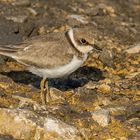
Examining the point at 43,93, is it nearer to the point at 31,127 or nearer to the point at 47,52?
the point at 47,52

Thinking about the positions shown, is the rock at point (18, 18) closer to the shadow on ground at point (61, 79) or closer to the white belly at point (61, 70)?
the shadow on ground at point (61, 79)

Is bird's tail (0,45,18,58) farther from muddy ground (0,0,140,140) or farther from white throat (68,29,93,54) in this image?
white throat (68,29,93,54)

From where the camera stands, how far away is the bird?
7.15 metres

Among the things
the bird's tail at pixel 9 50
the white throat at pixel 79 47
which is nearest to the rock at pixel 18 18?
the bird's tail at pixel 9 50

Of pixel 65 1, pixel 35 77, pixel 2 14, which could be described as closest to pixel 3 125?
pixel 35 77

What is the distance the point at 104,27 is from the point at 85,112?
3151 mm

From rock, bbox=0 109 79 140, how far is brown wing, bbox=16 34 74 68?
83 cm

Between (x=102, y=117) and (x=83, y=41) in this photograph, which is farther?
(x=83, y=41)

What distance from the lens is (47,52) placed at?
721 centimetres

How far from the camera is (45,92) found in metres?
7.55

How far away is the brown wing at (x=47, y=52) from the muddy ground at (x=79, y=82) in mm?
521

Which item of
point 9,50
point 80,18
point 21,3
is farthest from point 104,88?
point 21,3

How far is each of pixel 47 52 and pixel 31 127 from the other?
1.14m

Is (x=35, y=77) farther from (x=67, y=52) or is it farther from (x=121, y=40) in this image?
(x=121, y=40)
